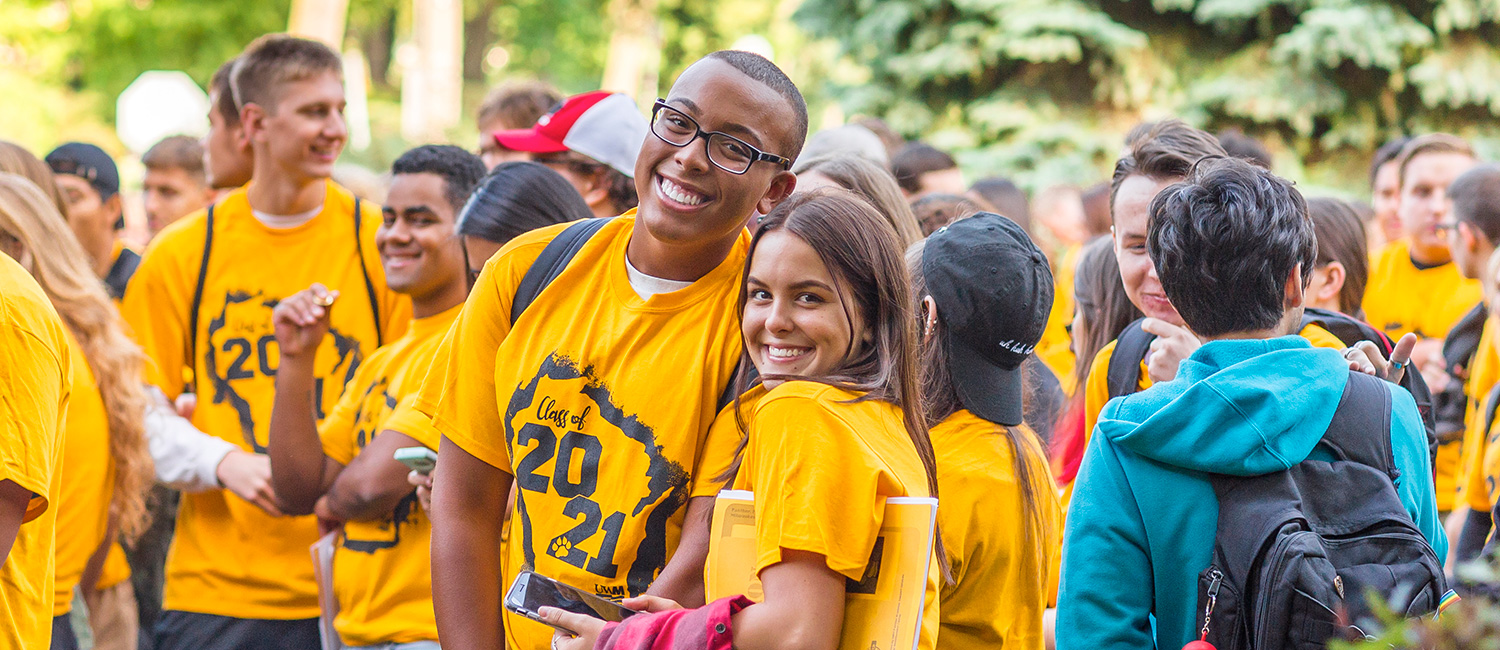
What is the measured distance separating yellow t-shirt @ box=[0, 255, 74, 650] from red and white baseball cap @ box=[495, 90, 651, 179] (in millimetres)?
1810

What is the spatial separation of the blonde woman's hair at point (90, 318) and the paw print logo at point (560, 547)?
199cm

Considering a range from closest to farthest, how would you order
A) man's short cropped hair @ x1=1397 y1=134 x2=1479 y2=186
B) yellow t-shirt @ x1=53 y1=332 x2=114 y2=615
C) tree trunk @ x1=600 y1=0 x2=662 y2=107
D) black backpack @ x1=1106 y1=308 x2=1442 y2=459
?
black backpack @ x1=1106 y1=308 x2=1442 y2=459 < yellow t-shirt @ x1=53 y1=332 x2=114 y2=615 < man's short cropped hair @ x1=1397 y1=134 x2=1479 y2=186 < tree trunk @ x1=600 y1=0 x2=662 y2=107

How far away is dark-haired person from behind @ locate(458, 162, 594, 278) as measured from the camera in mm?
3479

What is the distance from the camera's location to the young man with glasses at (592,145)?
4.20 metres

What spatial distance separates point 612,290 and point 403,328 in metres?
2.11

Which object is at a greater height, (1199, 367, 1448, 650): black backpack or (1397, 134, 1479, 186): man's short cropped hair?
(1397, 134, 1479, 186): man's short cropped hair

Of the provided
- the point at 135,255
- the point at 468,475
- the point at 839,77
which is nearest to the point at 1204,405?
the point at 468,475

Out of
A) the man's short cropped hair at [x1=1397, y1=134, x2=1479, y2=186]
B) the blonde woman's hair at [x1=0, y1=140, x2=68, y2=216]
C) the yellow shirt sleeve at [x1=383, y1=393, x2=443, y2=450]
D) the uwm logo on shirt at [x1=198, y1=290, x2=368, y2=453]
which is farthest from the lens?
the man's short cropped hair at [x1=1397, y1=134, x2=1479, y2=186]

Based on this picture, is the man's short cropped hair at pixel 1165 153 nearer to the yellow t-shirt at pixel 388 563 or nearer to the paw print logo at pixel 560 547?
the paw print logo at pixel 560 547

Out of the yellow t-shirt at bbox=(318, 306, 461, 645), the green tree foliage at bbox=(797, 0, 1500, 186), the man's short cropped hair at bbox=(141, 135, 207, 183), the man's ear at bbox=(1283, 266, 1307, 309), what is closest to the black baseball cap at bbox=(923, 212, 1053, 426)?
the man's ear at bbox=(1283, 266, 1307, 309)

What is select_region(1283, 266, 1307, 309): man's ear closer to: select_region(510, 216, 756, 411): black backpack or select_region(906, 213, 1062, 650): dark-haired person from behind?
select_region(906, 213, 1062, 650): dark-haired person from behind

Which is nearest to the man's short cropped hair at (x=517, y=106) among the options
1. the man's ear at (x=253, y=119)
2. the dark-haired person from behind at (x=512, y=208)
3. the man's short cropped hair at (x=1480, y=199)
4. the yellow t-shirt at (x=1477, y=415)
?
the man's ear at (x=253, y=119)

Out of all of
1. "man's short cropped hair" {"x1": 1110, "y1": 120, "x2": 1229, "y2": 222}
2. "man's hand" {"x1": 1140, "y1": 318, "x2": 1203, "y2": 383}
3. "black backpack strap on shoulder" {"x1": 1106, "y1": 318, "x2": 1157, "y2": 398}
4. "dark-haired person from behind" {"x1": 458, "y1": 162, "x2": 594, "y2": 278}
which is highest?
"man's short cropped hair" {"x1": 1110, "y1": 120, "x2": 1229, "y2": 222}

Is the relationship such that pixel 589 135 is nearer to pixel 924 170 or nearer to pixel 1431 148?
pixel 924 170
